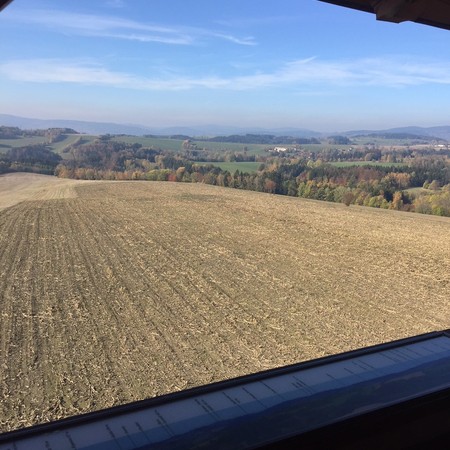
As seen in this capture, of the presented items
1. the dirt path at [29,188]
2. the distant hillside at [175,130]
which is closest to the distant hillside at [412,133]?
the distant hillside at [175,130]

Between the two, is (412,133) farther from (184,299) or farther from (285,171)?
(184,299)

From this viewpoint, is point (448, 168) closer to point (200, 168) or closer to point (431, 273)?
point (200, 168)

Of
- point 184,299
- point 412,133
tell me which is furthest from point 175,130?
point 184,299

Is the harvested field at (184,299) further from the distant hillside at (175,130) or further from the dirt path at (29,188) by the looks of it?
the distant hillside at (175,130)

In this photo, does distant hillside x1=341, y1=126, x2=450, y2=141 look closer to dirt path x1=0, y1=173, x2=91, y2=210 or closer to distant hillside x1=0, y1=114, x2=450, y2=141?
distant hillside x1=0, y1=114, x2=450, y2=141

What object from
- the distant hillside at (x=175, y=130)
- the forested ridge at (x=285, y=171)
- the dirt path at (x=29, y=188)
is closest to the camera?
the dirt path at (x=29, y=188)

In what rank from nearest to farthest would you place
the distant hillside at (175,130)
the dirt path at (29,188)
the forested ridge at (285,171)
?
the dirt path at (29,188)
the forested ridge at (285,171)
the distant hillside at (175,130)
